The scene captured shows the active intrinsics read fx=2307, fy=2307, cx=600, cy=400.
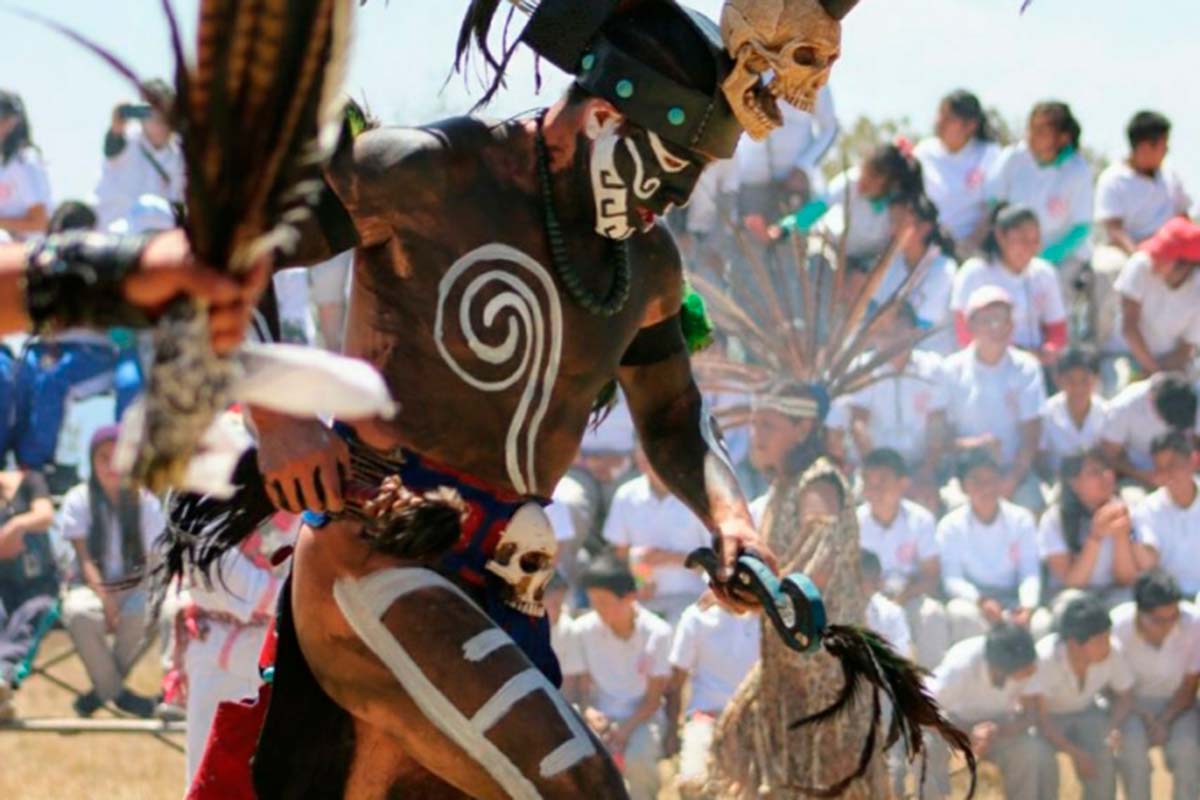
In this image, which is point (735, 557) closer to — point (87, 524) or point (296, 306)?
point (87, 524)

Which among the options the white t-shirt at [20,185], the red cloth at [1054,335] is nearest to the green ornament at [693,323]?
the red cloth at [1054,335]

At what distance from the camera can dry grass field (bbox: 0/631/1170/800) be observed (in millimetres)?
9508

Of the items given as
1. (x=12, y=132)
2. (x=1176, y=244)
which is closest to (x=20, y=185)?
(x=12, y=132)

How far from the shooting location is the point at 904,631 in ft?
30.3

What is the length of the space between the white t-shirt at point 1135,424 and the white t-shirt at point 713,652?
2.15 m

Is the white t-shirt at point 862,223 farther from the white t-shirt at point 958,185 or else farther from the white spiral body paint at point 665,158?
the white spiral body paint at point 665,158

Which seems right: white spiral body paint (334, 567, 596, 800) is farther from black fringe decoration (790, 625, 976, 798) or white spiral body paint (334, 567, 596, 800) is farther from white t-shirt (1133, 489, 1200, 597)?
white t-shirt (1133, 489, 1200, 597)

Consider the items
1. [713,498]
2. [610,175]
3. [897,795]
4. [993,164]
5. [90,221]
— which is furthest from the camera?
[993,164]

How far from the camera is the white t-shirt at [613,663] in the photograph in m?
9.31

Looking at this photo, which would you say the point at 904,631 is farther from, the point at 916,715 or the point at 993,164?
the point at 916,715

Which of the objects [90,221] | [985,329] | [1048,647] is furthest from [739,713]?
[90,221]

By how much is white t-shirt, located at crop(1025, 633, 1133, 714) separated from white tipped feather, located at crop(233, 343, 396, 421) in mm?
6953

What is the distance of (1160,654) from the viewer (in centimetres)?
954

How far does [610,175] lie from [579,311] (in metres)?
0.30
